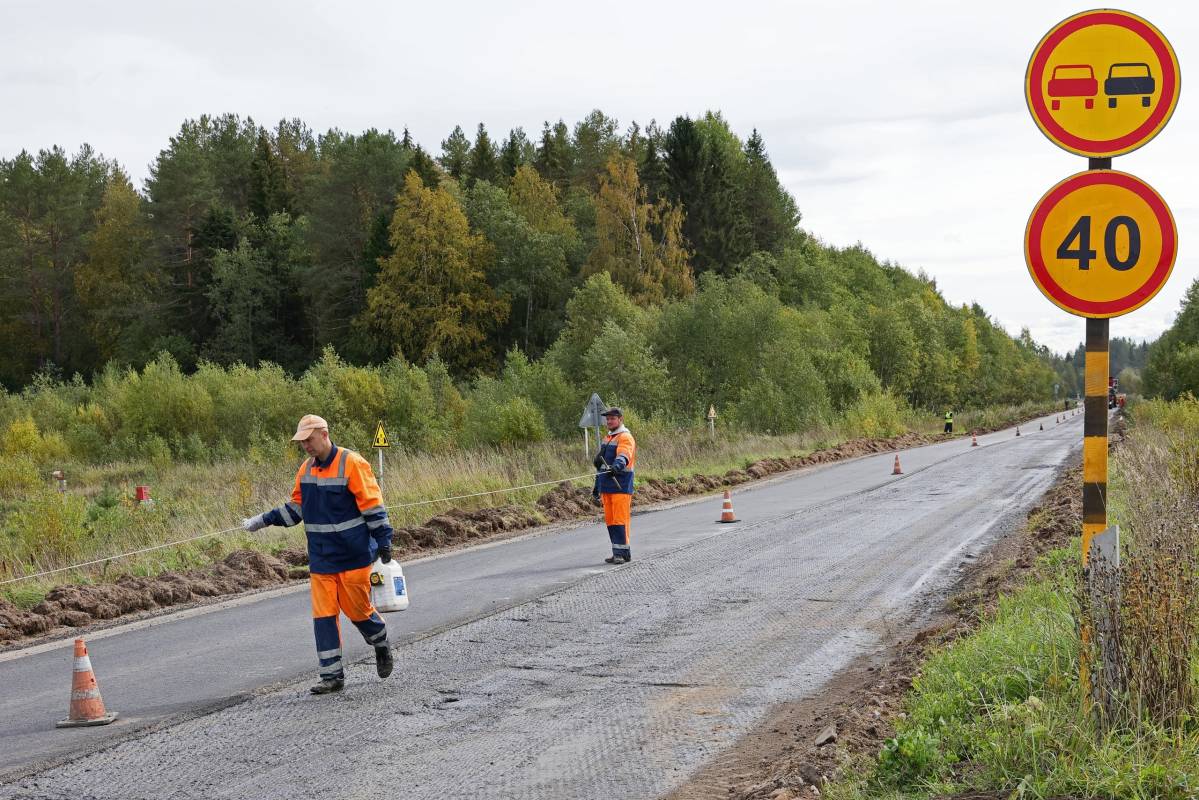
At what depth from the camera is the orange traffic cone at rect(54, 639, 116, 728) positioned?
278 inches

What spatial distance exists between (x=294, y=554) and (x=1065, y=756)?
12118 millimetres

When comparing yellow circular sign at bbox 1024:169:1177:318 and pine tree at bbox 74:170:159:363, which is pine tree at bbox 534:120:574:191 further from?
yellow circular sign at bbox 1024:169:1177:318

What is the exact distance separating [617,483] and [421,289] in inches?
2183

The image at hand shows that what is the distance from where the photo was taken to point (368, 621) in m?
7.93

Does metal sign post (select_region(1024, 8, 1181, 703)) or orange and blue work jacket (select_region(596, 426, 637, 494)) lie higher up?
metal sign post (select_region(1024, 8, 1181, 703))

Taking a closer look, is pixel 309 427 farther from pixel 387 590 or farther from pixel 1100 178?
pixel 1100 178

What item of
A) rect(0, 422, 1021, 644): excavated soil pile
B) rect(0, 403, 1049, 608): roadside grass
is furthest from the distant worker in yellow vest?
rect(0, 403, 1049, 608): roadside grass

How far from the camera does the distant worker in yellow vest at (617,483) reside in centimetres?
1370

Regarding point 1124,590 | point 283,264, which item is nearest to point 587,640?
point 1124,590

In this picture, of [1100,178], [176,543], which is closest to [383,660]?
[1100,178]

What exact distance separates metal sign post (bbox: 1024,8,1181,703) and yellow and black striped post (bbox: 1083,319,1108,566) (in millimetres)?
25

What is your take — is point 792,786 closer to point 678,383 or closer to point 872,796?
point 872,796

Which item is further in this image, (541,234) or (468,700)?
(541,234)

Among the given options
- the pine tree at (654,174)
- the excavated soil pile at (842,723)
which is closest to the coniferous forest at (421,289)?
the pine tree at (654,174)
